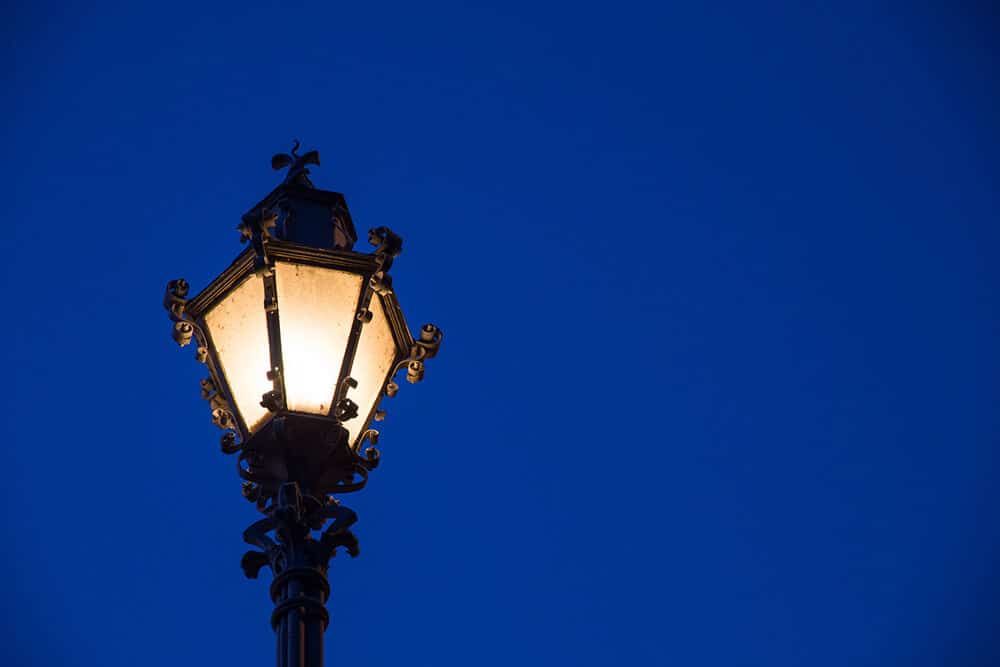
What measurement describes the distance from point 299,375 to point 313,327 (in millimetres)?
218

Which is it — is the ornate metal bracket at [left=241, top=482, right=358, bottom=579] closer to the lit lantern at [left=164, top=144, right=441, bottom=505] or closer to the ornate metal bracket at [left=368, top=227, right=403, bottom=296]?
the lit lantern at [left=164, top=144, right=441, bottom=505]

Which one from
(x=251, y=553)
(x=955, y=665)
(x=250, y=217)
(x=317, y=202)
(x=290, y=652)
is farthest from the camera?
(x=955, y=665)

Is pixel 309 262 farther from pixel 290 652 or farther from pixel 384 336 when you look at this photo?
pixel 290 652

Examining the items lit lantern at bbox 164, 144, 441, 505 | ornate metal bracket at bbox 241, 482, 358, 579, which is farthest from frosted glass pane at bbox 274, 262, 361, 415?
ornate metal bracket at bbox 241, 482, 358, 579

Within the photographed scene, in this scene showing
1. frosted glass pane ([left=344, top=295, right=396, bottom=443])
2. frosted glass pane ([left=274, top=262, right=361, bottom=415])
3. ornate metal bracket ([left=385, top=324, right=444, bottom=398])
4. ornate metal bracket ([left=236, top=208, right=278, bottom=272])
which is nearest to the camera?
frosted glass pane ([left=274, top=262, right=361, bottom=415])

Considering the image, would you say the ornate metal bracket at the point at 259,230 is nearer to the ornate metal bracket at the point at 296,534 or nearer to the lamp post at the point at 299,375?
the lamp post at the point at 299,375

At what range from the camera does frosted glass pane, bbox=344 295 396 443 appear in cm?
568

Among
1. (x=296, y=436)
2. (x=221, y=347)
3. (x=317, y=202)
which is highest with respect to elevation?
(x=317, y=202)

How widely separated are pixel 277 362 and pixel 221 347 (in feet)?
1.35

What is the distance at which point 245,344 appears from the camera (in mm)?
5629

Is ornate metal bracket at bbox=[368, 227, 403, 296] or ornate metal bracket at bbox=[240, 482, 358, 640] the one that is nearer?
ornate metal bracket at bbox=[240, 482, 358, 640]

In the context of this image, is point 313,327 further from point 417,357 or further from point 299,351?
point 417,357

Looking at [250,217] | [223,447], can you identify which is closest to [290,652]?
[223,447]

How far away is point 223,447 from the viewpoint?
5457 millimetres
